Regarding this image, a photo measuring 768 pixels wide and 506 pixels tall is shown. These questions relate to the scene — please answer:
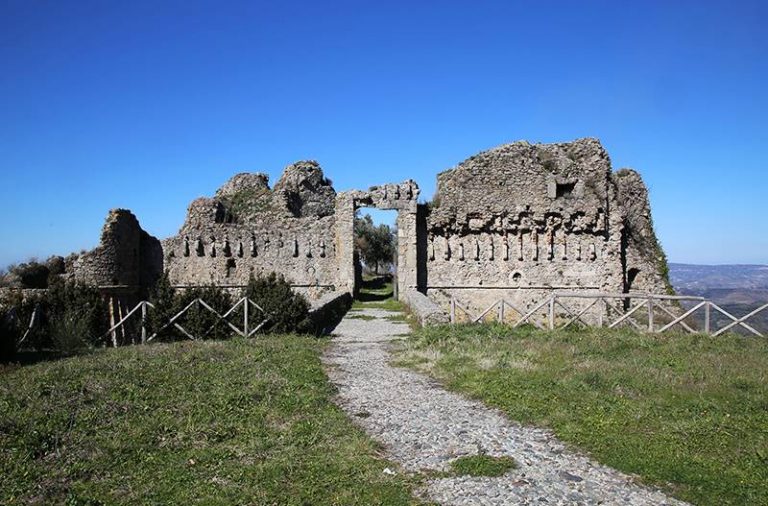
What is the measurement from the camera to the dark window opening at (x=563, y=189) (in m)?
26.5

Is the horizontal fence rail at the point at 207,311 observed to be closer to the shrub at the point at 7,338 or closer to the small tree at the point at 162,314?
the small tree at the point at 162,314

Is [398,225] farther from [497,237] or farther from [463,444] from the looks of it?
[463,444]

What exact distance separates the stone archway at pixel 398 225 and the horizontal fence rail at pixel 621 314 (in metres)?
3.03

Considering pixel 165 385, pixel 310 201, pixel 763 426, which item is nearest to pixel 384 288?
pixel 310 201

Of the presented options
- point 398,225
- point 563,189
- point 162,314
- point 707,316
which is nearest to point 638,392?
point 707,316

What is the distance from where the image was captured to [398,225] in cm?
2691

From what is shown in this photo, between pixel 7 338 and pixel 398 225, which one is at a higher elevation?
pixel 398 225

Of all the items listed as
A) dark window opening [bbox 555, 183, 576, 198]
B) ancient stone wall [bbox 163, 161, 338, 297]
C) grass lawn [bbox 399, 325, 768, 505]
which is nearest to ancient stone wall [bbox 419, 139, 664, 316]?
dark window opening [bbox 555, 183, 576, 198]

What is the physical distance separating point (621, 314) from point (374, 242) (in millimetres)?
23919

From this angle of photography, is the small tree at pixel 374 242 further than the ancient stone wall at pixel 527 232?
Yes

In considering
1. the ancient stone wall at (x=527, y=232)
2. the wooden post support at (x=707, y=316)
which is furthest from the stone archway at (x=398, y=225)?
the wooden post support at (x=707, y=316)

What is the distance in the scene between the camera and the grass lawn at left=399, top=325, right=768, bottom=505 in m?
5.87

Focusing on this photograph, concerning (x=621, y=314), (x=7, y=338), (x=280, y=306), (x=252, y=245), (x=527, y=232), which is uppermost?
(x=527, y=232)

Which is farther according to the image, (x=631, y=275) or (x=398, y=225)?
(x=631, y=275)
